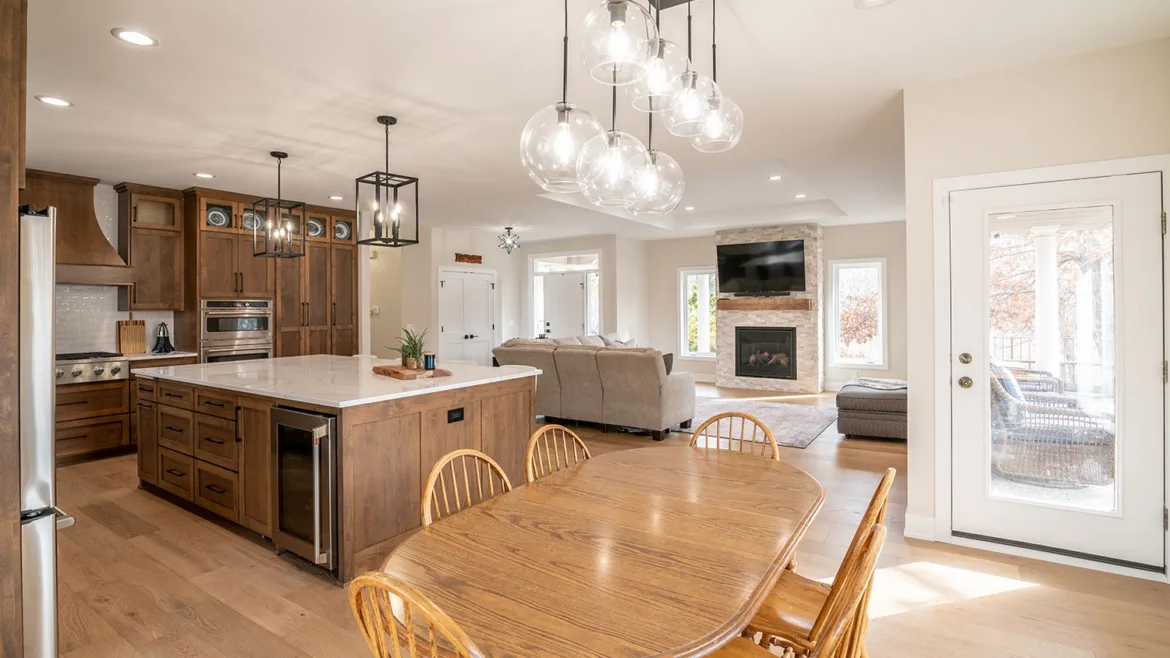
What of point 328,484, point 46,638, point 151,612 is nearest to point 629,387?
point 328,484

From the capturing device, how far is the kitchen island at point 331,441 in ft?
8.84

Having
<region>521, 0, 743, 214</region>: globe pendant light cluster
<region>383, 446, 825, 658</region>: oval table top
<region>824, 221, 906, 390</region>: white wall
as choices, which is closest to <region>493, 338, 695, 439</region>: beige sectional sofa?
<region>383, 446, 825, 658</region>: oval table top

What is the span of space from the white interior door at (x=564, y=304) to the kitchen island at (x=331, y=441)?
6.08 m

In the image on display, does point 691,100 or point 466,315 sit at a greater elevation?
point 691,100

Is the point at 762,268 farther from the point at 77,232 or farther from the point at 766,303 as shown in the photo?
the point at 77,232

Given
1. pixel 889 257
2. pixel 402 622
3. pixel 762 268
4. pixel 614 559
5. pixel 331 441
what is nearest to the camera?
pixel 402 622

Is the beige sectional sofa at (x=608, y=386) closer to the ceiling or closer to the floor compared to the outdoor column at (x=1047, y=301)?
closer to the floor

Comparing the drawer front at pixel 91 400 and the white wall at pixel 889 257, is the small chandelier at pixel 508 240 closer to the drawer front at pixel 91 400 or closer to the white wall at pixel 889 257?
the white wall at pixel 889 257

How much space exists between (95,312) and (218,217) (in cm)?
136

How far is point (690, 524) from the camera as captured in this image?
1521mm

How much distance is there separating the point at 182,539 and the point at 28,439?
194 centimetres

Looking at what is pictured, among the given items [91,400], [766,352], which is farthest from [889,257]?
[91,400]

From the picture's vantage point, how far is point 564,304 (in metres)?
10.1

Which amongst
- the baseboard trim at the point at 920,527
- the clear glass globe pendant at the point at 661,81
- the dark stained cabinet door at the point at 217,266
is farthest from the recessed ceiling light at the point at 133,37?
the baseboard trim at the point at 920,527
